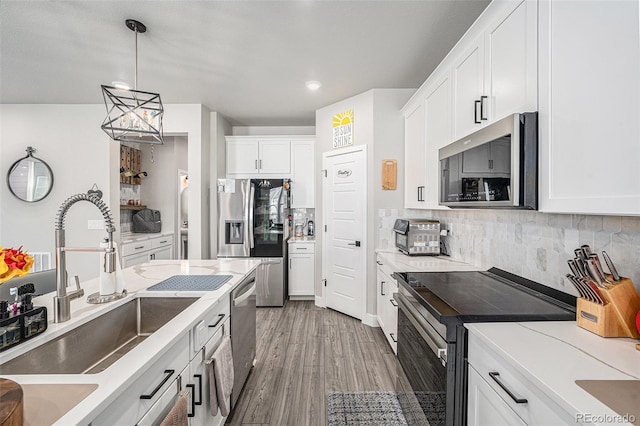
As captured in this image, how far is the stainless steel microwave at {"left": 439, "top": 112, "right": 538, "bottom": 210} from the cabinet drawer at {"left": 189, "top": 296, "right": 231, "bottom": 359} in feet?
4.94

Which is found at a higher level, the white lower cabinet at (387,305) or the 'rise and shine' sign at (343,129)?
the 'rise and shine' sign at (343,129)

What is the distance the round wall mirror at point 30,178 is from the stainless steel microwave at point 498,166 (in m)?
4.99

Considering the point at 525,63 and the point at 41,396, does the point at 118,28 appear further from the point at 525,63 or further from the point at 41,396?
the point at 525,63

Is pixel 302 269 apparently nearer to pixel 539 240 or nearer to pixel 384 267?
pixel 384 267

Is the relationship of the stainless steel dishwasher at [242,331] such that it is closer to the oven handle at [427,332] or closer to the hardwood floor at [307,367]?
the hardwood floor at [307,367]

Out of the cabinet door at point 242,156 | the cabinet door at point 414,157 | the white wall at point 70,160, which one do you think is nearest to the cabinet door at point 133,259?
the white wall at point 70,160

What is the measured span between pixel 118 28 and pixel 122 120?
888 mm

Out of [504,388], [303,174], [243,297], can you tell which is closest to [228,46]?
[243,297]

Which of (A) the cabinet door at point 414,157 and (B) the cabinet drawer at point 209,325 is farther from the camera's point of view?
(A) the cabinet door at point 414,157

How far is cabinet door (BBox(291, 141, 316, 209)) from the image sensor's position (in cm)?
453

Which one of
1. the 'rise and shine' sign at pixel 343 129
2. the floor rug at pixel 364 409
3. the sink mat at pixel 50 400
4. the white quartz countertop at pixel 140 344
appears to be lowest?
the floor rug at pixel 364 409

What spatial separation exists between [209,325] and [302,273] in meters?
2.87

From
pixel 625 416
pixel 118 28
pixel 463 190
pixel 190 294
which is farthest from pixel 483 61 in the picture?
pixel 118 28

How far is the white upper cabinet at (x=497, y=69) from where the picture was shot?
4.19ft
